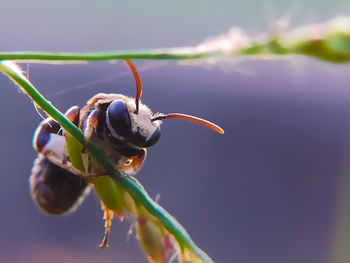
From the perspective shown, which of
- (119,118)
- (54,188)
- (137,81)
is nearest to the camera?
(137,81)

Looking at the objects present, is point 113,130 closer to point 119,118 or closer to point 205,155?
point 119,118

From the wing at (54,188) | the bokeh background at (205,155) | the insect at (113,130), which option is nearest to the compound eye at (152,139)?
the insect at (113,130)

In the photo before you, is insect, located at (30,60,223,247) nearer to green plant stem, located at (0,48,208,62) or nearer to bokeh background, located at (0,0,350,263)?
green plant stem, located at (0,48,208,62)

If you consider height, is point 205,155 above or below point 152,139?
above

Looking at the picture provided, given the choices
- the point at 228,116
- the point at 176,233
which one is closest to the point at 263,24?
the point at 176,233

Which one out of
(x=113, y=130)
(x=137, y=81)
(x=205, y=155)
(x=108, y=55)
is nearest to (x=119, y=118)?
(x=113, y=130)

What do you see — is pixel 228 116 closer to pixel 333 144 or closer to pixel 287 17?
pixel 333 144
